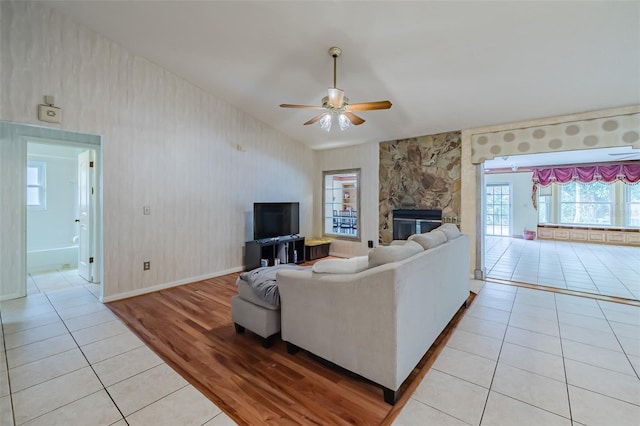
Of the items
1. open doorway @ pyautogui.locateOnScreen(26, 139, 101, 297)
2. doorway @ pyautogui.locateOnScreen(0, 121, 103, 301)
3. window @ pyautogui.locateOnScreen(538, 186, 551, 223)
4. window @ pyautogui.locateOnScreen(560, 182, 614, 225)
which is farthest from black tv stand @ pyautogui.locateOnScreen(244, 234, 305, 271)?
window @ pyautogui.locateOnScreen(560, 182, 614, 225)

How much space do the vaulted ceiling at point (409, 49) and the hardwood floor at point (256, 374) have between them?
2.87 metres

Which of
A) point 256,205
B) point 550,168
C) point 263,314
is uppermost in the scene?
point 550,168

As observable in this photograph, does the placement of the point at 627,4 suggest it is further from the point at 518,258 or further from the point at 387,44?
the point at 518,258

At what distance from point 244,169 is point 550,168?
969cm

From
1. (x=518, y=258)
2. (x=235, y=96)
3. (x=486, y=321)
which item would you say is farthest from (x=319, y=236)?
(x=518, y=258)

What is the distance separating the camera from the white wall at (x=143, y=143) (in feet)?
9.88

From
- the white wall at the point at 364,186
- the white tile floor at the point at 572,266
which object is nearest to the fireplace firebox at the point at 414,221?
the white wall at the point at 364,186

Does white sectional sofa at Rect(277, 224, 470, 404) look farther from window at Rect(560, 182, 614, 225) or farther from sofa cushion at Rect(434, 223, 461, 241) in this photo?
window at Rect(560, 182, 614, 225)

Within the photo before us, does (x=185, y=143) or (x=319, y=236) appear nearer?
(x=185, y=143)

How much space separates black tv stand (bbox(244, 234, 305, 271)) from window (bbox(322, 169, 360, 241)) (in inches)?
44.1

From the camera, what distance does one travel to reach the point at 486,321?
295cm

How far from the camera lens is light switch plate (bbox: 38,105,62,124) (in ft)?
9.89

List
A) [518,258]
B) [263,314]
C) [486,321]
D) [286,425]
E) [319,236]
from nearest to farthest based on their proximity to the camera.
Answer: [286,425]
[263,314]
[486,321]
[518,258]
[319,236]

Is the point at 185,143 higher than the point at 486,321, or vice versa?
the point at 185,143
